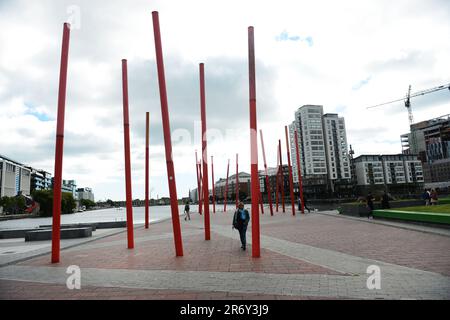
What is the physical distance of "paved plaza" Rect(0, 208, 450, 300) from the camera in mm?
5414

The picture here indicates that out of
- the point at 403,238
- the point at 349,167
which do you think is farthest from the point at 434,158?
the point at 403,238

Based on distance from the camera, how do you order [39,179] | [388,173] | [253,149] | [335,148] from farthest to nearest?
[39,179]
[388,173]
[335,148]
[253,149]

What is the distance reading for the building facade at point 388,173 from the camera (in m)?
133

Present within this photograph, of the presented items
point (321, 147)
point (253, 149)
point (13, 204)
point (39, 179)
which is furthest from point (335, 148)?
point (39, 179)

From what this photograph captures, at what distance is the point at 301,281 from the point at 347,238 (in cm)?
642

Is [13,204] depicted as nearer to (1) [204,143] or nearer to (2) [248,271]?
(1) [204,143]

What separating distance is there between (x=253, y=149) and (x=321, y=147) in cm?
12603

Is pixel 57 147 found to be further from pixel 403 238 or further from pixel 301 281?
pixel 403 238

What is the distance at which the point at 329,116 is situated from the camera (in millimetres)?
131500

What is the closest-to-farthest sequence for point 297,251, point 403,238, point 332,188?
point 297,251 → point 403,238 → point 332,188

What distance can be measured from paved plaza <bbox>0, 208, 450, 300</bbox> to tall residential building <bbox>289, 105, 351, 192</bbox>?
388ft

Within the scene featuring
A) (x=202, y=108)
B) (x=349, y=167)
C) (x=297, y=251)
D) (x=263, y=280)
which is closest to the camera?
(x=263, y=280)

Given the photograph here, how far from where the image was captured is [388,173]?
13562 centimetres
